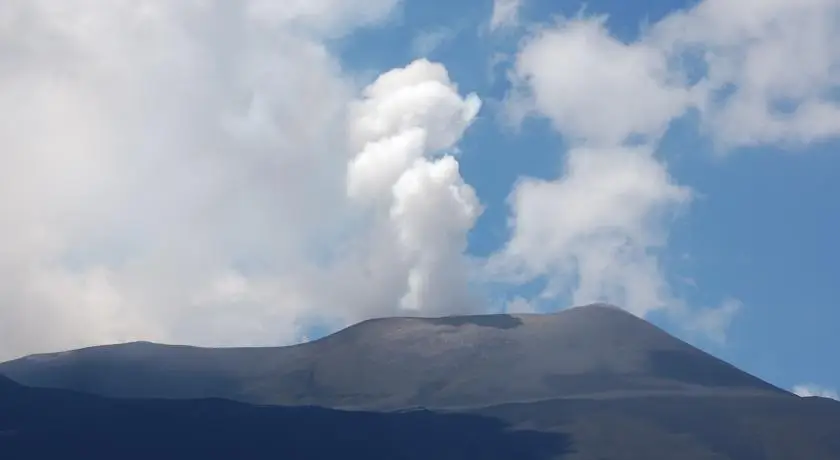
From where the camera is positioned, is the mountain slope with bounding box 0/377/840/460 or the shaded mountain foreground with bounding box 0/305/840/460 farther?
the shaded mountain foreground with bounding box 0/305/840/460

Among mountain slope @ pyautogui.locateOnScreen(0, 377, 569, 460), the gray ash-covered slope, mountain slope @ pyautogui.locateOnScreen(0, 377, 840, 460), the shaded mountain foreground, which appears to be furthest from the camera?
the gray ash-covered slope

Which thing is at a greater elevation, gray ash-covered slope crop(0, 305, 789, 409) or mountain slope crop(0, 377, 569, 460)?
gray ash-covered slope crop(0, 305, 789, 409)

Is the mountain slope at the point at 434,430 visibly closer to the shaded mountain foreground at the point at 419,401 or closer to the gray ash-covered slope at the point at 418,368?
the shaded mountain foreground at the point at 419,401

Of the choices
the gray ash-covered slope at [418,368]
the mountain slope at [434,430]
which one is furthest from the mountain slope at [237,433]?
the gray ash-covered slope at [418,368]

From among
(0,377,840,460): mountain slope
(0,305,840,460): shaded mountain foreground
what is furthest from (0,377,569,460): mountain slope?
(0,305,840,460): shaded mountain foreground

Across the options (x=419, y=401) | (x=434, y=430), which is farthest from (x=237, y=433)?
(x=419, y=401)

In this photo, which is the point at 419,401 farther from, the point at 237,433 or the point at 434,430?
the point at 237,433

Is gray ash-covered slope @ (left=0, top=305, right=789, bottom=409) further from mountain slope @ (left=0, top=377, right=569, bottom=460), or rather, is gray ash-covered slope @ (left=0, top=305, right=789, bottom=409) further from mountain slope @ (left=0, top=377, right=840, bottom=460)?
mountain slope @ (left=0, top=377, right=569, bottom=460)
